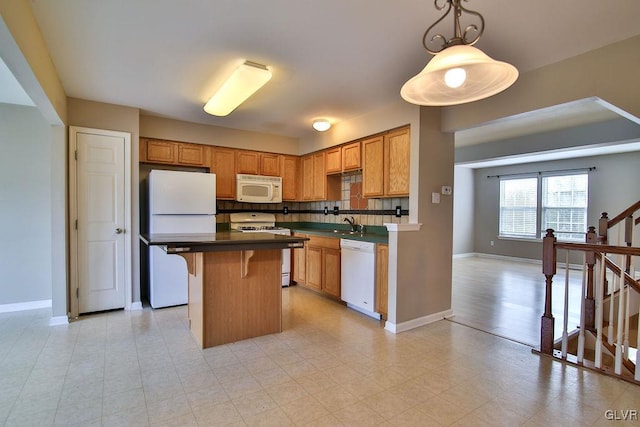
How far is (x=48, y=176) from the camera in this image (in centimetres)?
384

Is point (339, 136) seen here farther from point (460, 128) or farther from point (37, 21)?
point (37, 21)

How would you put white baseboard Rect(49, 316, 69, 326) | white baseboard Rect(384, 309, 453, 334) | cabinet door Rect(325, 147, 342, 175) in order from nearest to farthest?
white baseboard Rect(384, 309, 453, 334) < white baseboard Rect(49, 316, 69, 326) < cabinet door Rect(325, 147, 342, 175)

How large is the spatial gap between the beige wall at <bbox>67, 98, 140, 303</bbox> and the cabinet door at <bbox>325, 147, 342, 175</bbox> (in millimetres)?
2500

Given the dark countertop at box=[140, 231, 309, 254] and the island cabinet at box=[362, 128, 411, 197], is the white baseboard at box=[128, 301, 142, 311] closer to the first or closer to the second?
the dark countertop at box=[140, 231, 309, 254]

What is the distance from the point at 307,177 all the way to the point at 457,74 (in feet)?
12.2

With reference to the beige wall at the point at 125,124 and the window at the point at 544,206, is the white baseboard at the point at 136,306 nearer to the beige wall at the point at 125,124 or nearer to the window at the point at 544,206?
the beige wall at the point at 125,124

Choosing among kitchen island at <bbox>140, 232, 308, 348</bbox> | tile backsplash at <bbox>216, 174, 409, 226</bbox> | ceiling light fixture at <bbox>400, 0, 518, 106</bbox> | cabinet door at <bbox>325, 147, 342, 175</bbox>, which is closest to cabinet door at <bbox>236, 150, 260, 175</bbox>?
tile backsplash at <bbox>216, 174, 409, 226</bbox>

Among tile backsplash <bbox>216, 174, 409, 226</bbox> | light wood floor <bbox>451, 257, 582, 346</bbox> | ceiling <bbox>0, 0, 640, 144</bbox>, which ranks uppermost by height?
ceiling <bbox>0, 0, 640, 144</bbox>

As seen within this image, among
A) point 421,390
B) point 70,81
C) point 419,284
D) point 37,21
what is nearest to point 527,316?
point 419,284

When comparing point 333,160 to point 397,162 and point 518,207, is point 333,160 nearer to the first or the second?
point 397,162

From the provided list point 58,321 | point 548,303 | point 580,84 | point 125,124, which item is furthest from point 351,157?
point 58,321

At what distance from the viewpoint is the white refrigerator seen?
378 cm

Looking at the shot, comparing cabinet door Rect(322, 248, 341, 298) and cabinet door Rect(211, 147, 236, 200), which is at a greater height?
cabinet door Rect(211, 147, 236, 200)

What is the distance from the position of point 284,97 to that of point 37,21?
201 cm
